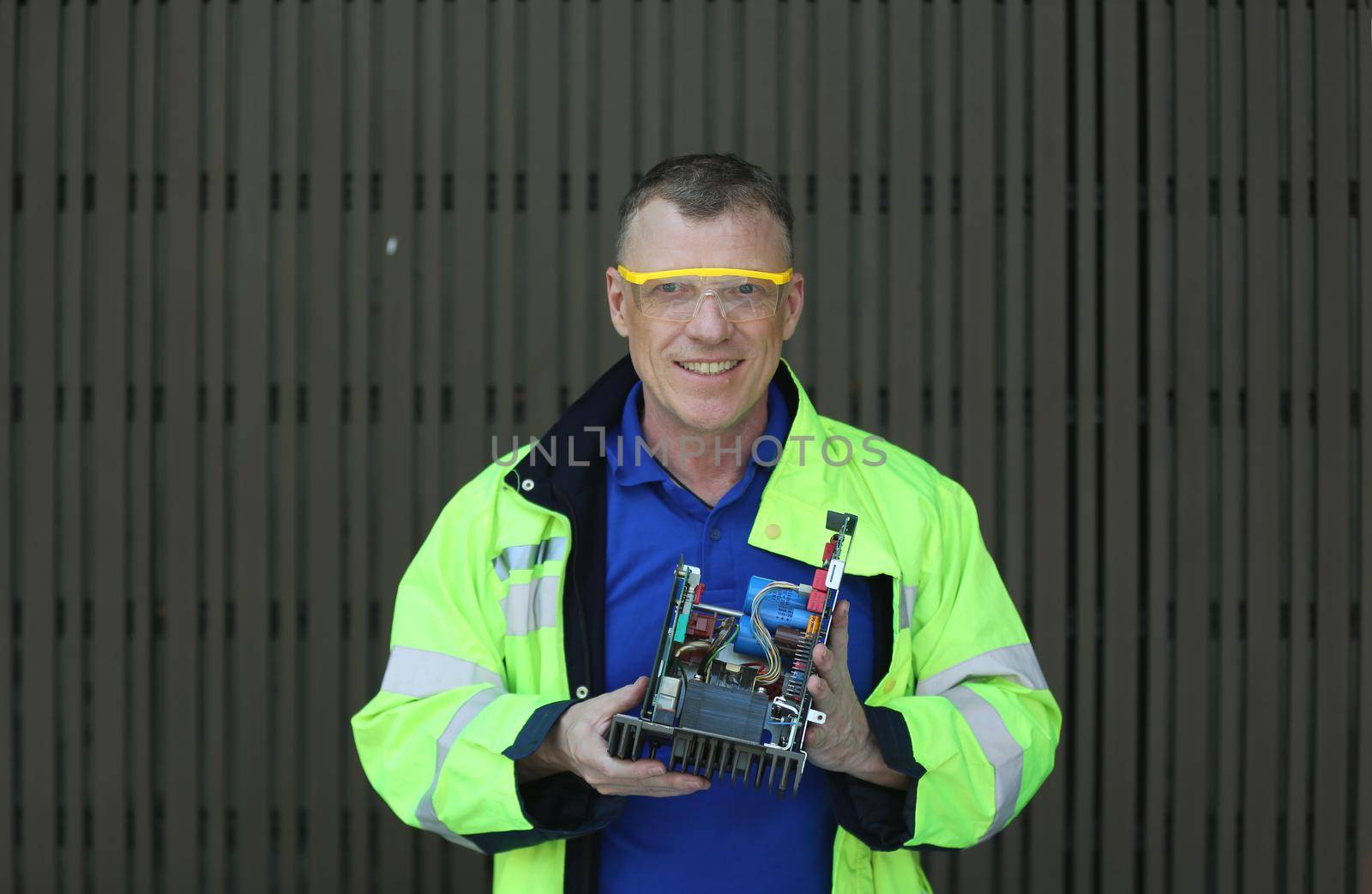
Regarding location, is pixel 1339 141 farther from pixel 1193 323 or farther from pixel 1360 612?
pixel 1360 612

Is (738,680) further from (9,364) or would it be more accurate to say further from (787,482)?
(9,364)

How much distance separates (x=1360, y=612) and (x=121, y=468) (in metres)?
4.12

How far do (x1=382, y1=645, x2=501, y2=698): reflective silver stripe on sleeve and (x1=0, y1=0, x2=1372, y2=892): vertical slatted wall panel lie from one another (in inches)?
81.8

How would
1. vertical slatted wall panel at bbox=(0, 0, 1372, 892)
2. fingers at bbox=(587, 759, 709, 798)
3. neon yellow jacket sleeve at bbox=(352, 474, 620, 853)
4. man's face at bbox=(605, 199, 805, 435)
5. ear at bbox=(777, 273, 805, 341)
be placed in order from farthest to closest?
1. vertical slatted wall panel at bbox=(0, 0, 1372, 892)
2. ear at bbox=(777, 273, 805, 341)
3. man's face at bbox=(605, 199, 805, 435)
4. neon yellow jacket sleeve at bbox=(352, 474, 620, 853)
5. fingers at bbox=(587, 759, 709, 798)

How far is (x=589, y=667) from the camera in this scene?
174 centimetres

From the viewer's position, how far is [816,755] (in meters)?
1.60

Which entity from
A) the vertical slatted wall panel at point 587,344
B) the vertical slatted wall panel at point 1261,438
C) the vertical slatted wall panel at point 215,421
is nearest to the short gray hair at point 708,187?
the vertical slatted wall panel at point 587,344

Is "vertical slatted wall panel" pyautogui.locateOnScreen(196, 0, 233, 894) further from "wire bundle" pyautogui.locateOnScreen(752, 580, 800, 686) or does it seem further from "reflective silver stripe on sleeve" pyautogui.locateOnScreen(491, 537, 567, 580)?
"wire bundle" pyautogui.locateOnScreen(752, 580, 800, 686)

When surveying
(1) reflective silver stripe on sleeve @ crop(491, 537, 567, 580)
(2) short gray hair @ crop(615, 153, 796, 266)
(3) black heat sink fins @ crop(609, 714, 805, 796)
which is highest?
(2) short gray hair @ crop(615, 153, 796, 266)

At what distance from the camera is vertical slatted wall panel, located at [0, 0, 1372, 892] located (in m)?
3.78

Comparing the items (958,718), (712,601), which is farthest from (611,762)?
(958,718)

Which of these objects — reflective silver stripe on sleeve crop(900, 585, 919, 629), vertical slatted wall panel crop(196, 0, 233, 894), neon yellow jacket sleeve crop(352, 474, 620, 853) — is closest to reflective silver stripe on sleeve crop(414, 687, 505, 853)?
neon yellow jacket sleeve crop(352, 474, 620, 853)

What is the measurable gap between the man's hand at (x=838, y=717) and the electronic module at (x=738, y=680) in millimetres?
18

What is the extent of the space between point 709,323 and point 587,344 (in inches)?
82.2
